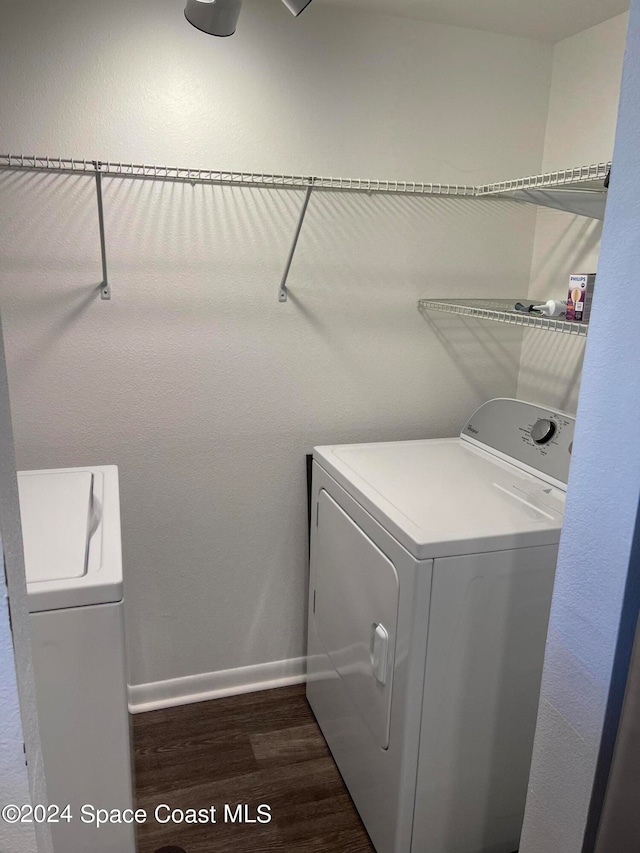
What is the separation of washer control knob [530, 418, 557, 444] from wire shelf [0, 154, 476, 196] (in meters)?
0.74

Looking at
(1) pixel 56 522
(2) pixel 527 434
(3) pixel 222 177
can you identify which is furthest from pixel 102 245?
(2) pixel 527 434

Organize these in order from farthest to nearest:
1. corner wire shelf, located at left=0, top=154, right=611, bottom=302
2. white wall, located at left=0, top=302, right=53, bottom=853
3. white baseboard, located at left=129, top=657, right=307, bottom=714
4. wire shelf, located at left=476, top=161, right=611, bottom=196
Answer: white baseboard, located at left=129, top=657, right=307, bottom=714, corner wire shelf, located at left=0, top=154, right=611, bottom=302, wire shelf, located at left=476, top=161, right=611, bottom=196, white wall, located at left=0, top=302, right=53, bottom=853

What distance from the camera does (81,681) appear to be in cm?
124

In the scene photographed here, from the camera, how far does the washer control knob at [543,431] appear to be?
196 centimetres

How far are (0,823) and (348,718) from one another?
142cm

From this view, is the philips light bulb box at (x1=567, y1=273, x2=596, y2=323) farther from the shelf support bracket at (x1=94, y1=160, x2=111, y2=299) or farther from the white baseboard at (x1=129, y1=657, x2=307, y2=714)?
the white baseboard at (x1=129, y1=657, x2=307, y2=714)

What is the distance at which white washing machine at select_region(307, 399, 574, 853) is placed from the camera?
1541mm

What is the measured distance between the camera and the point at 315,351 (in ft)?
→ 7.36

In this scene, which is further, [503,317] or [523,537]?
[503,317]

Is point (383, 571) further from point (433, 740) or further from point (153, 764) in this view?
point (153, 764)

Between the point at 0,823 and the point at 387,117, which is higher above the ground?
the point at 387,117

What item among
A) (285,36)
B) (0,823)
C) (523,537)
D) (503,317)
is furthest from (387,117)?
(0,823)

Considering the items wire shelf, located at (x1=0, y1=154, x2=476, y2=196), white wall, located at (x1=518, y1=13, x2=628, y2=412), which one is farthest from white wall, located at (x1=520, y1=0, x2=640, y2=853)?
white wall, located at (x1=518, y1=13, x2=628, y2=412)

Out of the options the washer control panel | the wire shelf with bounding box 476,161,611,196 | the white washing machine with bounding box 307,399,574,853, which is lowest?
the white washing machine with bounding box 307,399,574,853
